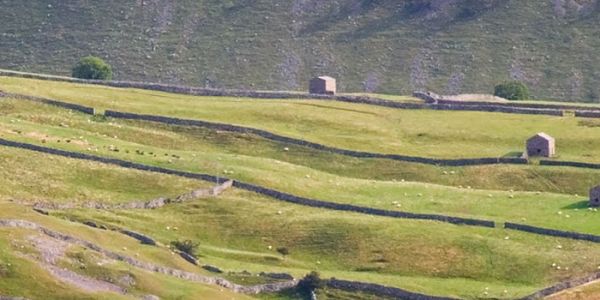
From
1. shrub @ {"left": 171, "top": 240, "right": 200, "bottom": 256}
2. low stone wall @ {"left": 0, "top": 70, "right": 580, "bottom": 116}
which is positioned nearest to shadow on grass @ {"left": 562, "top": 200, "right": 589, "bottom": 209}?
shrub @ {"left": 171, "top": 240, "right": 200, "bottom": 256}

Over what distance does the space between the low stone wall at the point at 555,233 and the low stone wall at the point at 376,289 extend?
14.9 meters

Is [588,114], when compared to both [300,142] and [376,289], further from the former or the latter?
[376,289]

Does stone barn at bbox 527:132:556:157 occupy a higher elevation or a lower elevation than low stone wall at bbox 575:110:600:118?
lower

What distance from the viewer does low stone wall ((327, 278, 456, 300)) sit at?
363 feet

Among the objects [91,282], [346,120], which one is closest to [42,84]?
[346,120]

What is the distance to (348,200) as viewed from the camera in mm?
133375

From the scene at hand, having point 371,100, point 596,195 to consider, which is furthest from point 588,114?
point 596,195

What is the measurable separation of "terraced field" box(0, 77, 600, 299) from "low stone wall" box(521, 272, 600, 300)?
3.00 ft

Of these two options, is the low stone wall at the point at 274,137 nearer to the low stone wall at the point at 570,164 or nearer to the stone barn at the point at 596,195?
the low stone wall at the point at 570,164

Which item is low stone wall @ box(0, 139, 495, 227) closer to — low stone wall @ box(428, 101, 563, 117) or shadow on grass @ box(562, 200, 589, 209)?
shadow on grass @ box(562, 200, 589, 209)

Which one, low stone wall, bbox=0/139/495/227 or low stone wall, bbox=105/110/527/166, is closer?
low stone wall, bbox=0/139/495/227

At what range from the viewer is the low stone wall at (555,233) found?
122 metres

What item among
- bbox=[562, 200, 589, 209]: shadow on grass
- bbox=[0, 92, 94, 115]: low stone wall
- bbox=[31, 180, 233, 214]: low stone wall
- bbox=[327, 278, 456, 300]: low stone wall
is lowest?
bbox=[327, 278, 456, 300]: low stone wall

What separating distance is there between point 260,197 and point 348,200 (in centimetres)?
542
